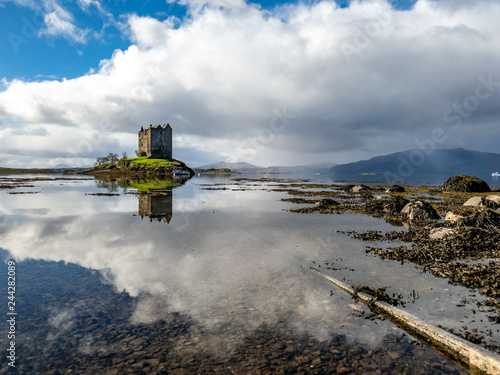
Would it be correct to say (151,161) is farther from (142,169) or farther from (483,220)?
(483,220)

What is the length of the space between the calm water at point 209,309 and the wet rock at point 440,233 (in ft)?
13.0

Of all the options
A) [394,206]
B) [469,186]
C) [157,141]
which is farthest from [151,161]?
[394,206]

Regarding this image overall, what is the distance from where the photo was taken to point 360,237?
1379 centimetres

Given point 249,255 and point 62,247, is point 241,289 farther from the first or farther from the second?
point 62,247

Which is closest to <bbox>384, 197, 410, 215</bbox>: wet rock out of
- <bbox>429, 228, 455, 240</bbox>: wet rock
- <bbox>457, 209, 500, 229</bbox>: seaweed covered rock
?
<bbox>457, 209, 500, 229</bbox>: seaweed covered rock

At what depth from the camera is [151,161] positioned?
130250 millimetres

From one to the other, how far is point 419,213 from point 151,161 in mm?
125966

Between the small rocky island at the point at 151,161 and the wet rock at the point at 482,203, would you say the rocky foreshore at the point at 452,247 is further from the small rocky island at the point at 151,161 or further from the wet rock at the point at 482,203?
the small rocky island at the point at 151,161

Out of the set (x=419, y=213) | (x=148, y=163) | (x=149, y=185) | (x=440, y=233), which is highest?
(x=148, y=163)

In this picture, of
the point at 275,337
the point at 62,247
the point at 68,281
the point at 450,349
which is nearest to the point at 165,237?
the point at 62,247

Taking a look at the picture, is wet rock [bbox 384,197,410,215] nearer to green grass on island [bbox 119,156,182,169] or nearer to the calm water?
the calm water

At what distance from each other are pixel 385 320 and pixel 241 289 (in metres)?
3.45

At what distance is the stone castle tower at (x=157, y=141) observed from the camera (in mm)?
142125

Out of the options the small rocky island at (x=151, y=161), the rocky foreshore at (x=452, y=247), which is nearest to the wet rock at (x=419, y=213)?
the rocky foreshore at (x=452, y=247)
